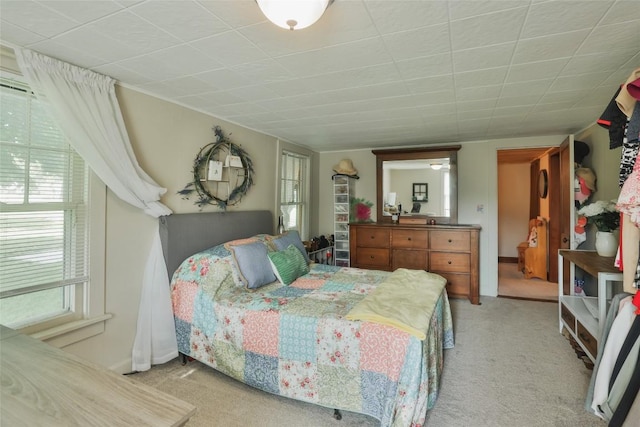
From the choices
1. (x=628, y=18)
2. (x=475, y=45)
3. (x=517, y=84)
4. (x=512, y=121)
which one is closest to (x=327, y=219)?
(x=512, y=121)

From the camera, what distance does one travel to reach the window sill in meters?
1.93

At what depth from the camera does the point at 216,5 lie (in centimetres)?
141

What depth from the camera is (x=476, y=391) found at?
2176 millimetres

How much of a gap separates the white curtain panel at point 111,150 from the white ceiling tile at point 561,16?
2.65m

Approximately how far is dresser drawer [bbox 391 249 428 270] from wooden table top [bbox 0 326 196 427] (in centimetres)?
392

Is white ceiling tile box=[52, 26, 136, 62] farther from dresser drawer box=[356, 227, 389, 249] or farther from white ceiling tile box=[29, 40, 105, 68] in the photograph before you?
dresser drawer box=[356, 227, 389, 249]

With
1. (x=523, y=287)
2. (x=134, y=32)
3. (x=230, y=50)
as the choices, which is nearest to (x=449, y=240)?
(x=523, y=287)

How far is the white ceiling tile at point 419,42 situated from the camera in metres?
1.62

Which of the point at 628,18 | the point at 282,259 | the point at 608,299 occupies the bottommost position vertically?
the point at 608,299

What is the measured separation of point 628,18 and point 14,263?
11.8 ft

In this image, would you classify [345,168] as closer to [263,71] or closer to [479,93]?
[479,93]

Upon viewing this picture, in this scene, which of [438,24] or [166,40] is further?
[166,40]

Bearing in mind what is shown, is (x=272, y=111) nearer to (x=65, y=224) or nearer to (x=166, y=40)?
(x=166, y=40)

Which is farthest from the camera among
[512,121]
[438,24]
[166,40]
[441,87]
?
[512,121]
